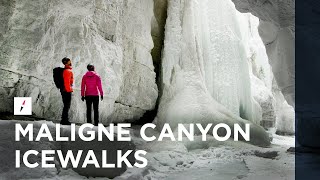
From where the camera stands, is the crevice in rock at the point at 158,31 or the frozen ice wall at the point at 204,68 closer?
the frozen ice wall at the point at 204,68

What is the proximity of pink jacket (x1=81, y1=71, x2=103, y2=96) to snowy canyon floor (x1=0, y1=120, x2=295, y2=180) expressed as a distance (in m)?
0.96

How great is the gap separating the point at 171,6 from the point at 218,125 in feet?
13.8

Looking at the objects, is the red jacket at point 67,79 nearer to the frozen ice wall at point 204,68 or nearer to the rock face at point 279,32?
the frozen ice wall at point 204,68

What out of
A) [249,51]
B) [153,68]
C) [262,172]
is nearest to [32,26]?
[153,68]

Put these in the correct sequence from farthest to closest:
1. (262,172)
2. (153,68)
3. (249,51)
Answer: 1. (249,51)
2. (153,68)
3. (262,172)

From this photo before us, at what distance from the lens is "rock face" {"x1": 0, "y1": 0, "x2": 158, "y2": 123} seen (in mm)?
7449

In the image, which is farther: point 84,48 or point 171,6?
point 171,6

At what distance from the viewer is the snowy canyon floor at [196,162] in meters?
4.79

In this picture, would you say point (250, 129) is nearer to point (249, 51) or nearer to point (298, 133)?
point (298, 133)

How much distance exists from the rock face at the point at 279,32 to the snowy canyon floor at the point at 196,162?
2038mm

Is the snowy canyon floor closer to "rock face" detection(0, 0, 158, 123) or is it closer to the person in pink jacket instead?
the person in pink jacket

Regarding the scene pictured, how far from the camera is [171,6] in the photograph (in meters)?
11.2

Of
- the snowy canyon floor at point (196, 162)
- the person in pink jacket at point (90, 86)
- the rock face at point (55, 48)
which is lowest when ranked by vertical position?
the snowy canyon floor at point (196, 162)

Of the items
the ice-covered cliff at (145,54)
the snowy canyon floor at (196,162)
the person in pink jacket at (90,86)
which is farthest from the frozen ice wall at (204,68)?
the person in pink jacket at (90,86)
